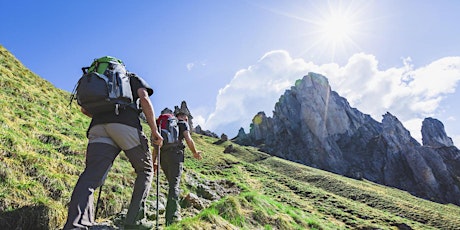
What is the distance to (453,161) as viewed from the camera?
133875 millimetres

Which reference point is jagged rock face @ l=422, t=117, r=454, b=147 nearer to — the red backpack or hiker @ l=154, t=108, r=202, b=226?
hiker @ l=154, t=108, r=202, b=226

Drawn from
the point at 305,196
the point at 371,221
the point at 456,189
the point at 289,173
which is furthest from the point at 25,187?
the point at 456,189

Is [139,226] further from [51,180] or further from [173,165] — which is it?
[51,180]

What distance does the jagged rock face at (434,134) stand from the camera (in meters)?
168

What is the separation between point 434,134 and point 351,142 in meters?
62.1

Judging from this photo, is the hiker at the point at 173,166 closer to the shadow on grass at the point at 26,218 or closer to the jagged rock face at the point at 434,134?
the shadow on grass at the point at 26,218

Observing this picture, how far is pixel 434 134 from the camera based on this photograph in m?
172

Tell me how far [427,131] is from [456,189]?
72.2m

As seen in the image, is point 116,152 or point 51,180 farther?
point 51,180

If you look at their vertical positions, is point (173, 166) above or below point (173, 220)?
above

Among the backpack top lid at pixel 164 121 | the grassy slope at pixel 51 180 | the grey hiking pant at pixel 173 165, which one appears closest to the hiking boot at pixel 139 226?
the grassy slope at pixel 51 180

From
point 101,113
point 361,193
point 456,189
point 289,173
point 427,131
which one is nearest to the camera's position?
point 101,113

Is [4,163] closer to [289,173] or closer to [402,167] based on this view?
[289,173]

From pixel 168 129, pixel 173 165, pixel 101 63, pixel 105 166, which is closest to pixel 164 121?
pixel 168 129
